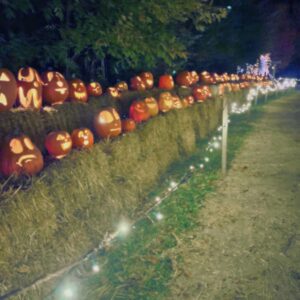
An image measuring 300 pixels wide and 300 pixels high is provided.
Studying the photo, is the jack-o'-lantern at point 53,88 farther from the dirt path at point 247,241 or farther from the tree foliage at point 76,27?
the dirt path at point 247,241

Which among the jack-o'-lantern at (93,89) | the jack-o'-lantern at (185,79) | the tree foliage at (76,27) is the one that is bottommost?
the jack-o'-lantern at (185,79)

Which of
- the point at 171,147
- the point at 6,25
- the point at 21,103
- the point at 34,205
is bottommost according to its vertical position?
the point at 171,147

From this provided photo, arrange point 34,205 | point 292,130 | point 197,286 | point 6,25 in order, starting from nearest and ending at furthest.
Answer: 1. point 34,205
2. point 197,286
3. point 6,25
4. point 292,130

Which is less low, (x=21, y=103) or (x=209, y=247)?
(x=21, y=103)

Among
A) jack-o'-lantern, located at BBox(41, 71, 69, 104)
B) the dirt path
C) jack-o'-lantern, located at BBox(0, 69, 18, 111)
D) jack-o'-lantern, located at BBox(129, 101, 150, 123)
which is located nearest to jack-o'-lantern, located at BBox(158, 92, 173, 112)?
jack-o'-lantern, located at BBox(129, 101, 150, 123)

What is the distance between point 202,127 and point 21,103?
21.1ft

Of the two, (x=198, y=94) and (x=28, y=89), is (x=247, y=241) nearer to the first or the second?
(x=28, y=89)

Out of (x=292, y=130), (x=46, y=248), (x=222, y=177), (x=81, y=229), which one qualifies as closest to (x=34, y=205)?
(x=46, y=248)

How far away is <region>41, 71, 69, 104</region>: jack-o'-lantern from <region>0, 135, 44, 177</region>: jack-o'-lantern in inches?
68.2

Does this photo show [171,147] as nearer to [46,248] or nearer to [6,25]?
[6,25]

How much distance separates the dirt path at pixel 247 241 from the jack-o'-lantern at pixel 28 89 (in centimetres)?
287

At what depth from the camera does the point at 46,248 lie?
3344 mm

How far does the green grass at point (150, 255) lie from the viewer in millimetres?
3436

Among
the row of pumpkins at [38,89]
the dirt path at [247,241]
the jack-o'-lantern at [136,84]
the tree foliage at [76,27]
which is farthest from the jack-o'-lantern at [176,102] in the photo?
the tree foliage at [76,27]
